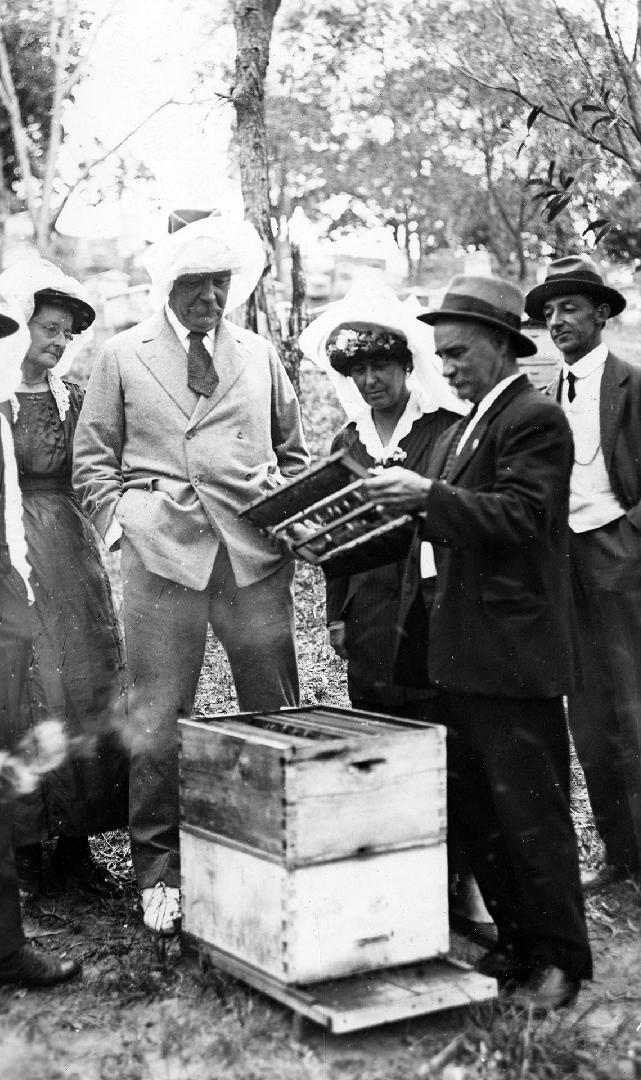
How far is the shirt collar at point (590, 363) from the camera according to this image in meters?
4.62

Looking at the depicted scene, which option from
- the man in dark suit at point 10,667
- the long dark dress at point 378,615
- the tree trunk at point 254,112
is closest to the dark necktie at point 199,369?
the long dark dress at point 378,615

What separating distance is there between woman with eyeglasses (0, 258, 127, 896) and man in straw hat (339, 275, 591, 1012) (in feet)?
5.28

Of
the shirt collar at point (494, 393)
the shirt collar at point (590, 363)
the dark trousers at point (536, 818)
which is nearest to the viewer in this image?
the dark trousers at point (536, 818)

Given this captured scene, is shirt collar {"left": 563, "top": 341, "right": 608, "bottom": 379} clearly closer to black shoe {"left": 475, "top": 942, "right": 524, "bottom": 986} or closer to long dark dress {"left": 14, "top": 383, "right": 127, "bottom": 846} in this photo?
long dark dress {"left": 14, "top": 383, "right": 127, "bottom": 846}

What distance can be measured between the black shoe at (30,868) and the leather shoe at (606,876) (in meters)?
2.18

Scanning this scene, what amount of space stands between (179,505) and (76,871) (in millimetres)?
1605

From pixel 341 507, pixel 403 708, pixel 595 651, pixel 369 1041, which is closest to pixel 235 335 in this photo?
pixel 341 507

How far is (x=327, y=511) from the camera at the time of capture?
3.60 meters

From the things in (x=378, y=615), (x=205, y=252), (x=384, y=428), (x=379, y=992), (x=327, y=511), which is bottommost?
(x=379, y=992)

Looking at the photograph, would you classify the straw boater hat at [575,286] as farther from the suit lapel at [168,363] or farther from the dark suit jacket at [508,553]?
the suit lapel at [168,363]

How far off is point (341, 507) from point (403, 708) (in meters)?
0.92

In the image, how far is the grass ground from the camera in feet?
10.2

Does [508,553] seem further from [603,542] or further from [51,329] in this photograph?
[51,329]

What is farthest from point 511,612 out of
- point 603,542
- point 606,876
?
point 606,876
